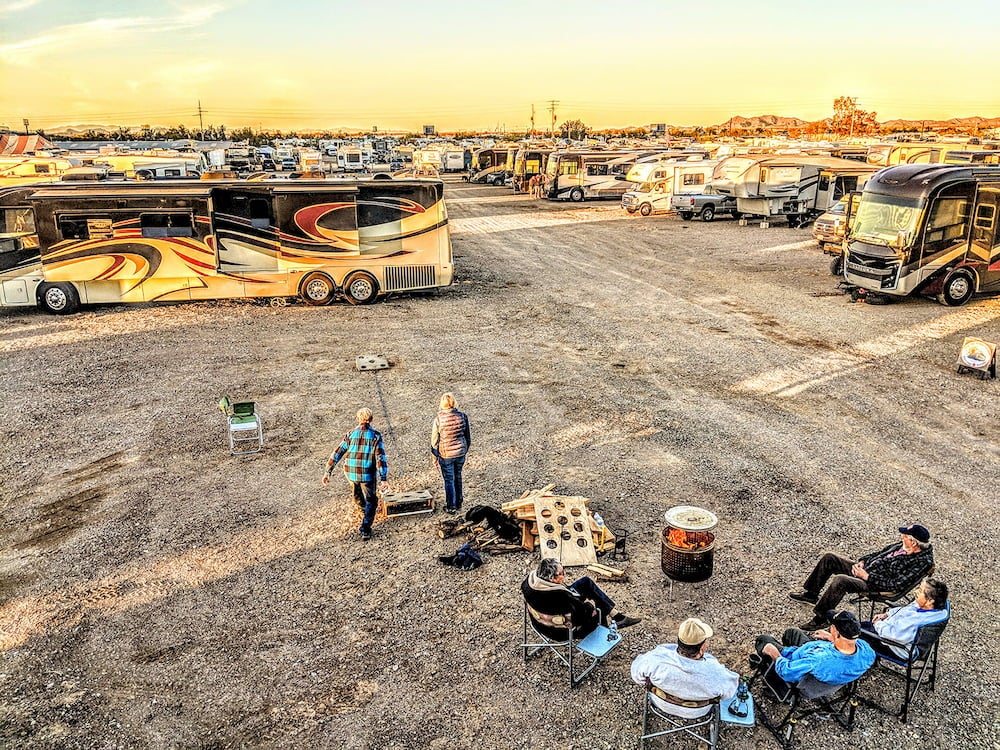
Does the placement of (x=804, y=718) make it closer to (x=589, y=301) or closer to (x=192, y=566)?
(x=192, y=566)

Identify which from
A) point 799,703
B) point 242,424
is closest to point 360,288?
point 242,424

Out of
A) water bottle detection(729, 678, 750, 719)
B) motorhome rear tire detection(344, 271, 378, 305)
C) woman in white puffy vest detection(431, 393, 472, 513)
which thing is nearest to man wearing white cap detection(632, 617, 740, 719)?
water bottle detection(729, 678, 750, 719)

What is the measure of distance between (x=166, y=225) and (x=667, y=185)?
2538cm

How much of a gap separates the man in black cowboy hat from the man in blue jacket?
110 centimetres

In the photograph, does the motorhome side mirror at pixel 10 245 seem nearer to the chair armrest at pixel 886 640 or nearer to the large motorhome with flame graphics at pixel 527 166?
the chair armrest at pixel 886 640

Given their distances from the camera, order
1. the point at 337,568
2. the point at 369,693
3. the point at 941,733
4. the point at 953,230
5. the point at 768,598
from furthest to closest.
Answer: the point at 953,230
the point at 337,568
the point at 768,598
the point at 369,693
the point at 941,733

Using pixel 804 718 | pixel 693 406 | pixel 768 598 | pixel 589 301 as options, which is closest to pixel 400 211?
pixel 589 301

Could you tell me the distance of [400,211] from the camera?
18.6 metres

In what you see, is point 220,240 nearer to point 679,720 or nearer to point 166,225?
point 166,225

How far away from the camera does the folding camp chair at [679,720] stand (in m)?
5.02

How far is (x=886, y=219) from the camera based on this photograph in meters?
17.8

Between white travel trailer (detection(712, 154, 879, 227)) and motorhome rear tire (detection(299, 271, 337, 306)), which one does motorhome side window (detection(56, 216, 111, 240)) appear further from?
white travel trailer (detection(712, 154, 879, 227))

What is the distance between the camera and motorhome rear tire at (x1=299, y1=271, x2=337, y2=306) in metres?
18.7

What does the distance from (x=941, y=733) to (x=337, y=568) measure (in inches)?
208
